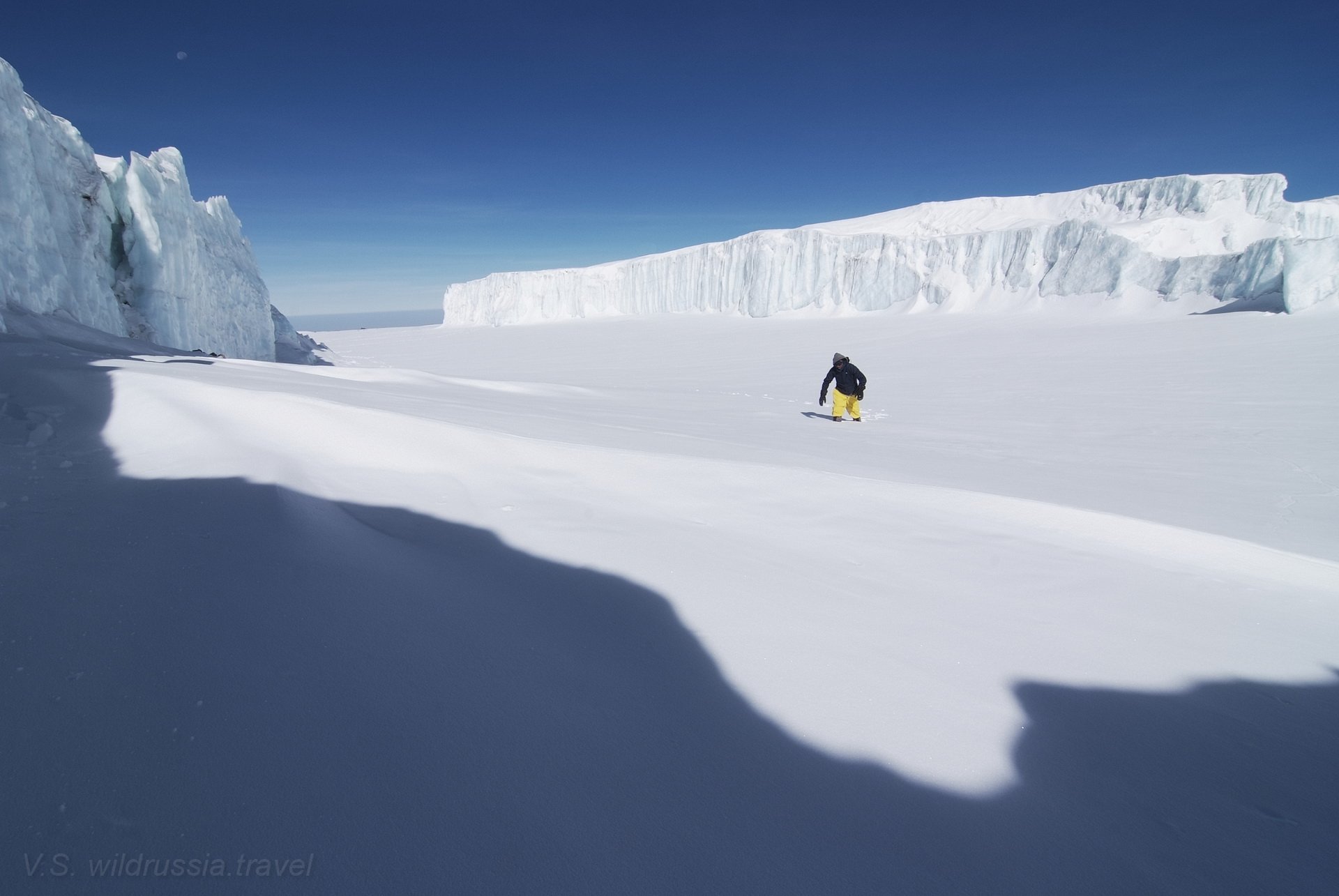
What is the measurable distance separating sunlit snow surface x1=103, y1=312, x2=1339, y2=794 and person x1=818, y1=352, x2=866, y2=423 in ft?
2.21

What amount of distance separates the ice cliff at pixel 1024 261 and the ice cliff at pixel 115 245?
32777 mm

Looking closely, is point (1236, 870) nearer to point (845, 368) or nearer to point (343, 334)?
point (845, 368)

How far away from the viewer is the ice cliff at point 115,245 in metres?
9.50

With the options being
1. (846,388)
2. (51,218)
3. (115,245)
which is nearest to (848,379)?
(846,388)

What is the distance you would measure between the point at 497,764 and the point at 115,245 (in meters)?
17.5

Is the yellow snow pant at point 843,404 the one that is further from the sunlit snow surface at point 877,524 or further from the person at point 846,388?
the sunlit snow surface at point 877,524

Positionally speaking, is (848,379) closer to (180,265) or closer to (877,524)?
(877,524)

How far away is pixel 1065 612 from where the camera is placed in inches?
95.1

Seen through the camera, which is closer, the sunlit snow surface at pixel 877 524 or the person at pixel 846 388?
the sunlit snow surface at pixel 877 524

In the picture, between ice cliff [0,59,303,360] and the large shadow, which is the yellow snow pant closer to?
the large shadow

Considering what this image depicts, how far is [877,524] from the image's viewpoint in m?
3.21

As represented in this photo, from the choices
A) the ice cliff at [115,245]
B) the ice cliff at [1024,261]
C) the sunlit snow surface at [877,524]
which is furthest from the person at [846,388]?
the ice cliff at [1024,261]

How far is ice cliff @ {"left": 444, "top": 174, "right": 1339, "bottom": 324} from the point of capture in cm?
2756

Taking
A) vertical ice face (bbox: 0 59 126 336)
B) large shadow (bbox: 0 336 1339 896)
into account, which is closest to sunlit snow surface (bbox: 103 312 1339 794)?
large shadow (bbox: 0 336 1339 896)
